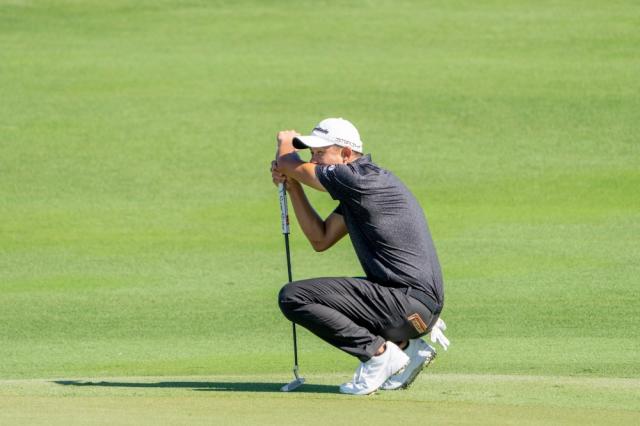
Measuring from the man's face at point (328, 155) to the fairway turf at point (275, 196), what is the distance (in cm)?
132

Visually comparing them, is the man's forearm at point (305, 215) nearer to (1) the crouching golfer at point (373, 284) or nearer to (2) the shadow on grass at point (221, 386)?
(1) the crouching golfer at point (373, 284)

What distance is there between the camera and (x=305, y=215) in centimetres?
807

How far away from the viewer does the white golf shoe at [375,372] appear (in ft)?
24.8

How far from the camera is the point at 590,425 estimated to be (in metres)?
6.64

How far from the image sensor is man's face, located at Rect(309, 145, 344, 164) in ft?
25.9

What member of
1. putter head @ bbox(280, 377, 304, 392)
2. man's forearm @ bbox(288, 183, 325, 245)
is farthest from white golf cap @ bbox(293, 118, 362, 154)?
putter head @ bbox(280, 377, 304, 392)

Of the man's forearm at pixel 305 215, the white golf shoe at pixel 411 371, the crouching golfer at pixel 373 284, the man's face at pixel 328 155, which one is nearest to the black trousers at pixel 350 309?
the crouching golfer at pixel 373 284

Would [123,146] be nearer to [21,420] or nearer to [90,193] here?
[90,193]

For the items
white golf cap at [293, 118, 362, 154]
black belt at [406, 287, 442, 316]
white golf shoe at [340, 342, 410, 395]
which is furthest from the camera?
white golf cap at [293, 118, 362, 154]

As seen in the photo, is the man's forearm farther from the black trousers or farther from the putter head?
the putter head

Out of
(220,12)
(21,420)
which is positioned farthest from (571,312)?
(220,12)

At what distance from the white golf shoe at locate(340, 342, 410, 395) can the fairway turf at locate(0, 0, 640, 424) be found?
0.12 m

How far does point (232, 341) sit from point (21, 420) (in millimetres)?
4299

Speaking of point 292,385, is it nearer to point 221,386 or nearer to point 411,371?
point 221,386
